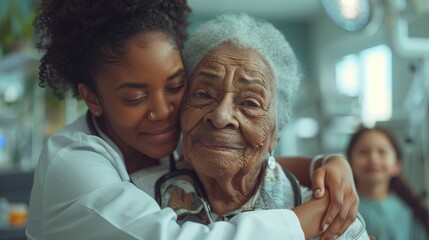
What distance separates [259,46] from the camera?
1.22m

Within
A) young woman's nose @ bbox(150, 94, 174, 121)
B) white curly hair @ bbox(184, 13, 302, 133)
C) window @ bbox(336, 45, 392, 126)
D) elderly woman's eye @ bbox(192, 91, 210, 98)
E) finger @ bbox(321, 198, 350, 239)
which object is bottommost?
window @ bbox(336, 45, 392, 126)

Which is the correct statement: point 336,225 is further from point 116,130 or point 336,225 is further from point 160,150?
point 116,130

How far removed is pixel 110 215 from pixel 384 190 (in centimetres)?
215

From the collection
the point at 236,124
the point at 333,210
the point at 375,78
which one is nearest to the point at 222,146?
the point at 236,124

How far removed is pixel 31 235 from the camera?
1225mm

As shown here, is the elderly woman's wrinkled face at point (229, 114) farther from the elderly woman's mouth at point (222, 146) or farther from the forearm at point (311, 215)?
the forearm at point (311, 215)

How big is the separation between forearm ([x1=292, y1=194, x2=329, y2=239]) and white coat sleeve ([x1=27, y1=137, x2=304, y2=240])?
0.05m

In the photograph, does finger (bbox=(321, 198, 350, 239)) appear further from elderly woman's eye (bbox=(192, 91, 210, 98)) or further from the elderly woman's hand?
elderly woman's eye (bbox=(192, 91, 210, 98))

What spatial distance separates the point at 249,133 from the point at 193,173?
23 centimetres

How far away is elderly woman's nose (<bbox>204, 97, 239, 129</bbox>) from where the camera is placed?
44.6 inches

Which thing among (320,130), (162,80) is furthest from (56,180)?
(320,130)

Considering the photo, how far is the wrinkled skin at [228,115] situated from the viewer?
45.1 inches

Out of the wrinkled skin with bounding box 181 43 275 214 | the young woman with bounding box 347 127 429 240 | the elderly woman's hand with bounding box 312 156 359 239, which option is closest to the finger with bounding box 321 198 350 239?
the elderly woman's hand with bounding box 312 156 359 239

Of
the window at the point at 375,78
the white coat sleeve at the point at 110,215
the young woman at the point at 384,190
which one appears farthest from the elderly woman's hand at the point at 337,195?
the window at the point at 375,78
